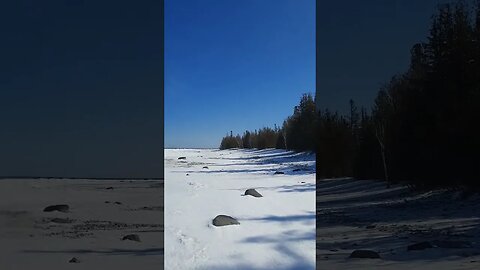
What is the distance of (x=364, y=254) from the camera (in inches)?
83.2

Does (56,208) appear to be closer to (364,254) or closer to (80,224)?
(80,224)

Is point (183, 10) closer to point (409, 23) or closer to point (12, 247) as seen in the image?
point (409, 23)

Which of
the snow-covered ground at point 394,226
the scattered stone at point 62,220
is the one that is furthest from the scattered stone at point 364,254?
the scattered stone at point 62,220

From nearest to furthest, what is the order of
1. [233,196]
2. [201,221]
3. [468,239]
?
1. [468,239]
2. [201,221]
3. [233,196]

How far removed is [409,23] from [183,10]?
1.60 meters

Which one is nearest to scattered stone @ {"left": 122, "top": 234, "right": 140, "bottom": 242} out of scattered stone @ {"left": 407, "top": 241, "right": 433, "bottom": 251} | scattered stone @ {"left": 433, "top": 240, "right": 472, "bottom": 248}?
scattered stone @ {"left": 407, "top": 241, "right": 433, "bottom": 251}

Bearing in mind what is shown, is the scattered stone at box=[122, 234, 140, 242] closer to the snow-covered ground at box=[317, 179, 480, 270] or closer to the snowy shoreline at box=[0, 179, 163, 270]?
the snowy shoreline at box=[0, 179, 163, 270]

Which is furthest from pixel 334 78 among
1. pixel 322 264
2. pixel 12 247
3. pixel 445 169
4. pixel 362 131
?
pixel 12 247

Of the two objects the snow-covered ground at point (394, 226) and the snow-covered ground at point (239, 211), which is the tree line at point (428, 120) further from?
the snow-covered ground at point (239, 211)

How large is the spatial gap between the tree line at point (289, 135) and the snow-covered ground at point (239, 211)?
7 centimetres

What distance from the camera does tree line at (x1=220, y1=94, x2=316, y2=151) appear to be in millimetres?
2564

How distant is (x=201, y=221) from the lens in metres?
2.68

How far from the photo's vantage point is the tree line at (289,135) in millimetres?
2564

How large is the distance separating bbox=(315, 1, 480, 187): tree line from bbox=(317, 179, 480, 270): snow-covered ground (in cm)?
10
